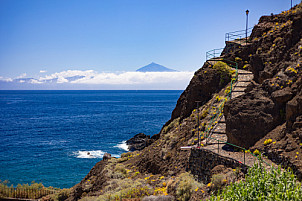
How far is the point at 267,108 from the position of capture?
15.1 meters

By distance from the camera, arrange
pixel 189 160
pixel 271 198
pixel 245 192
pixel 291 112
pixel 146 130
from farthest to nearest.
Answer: pixel 146 130 < pixel 189 160 < pixel 291 112 < pixel 245 192 < pixel 271 198

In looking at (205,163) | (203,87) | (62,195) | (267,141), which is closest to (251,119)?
(267,141)

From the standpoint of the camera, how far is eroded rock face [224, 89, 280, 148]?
14.7 meters

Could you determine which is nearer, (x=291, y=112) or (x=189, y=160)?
(x=291, y=112)

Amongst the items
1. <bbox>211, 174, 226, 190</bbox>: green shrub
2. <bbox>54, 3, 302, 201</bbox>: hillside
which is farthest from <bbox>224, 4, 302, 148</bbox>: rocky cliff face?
<bbox>211, 174, 226, 190</bbox>: green shrub

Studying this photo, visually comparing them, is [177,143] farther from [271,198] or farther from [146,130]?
[146,130]

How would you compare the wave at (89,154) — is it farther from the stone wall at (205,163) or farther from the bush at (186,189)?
the bush at (186,189)

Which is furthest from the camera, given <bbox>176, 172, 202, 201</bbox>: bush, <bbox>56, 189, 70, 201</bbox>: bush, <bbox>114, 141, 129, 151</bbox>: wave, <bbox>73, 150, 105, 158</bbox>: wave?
<bbox>114, 141, 129, 151</bbox>: wave

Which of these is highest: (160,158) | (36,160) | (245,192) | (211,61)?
(211,61)

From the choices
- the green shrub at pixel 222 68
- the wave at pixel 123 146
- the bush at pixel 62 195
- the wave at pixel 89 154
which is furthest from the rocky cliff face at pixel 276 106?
the wave at pixel 89 154

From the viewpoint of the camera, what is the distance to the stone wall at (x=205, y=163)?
13.3m

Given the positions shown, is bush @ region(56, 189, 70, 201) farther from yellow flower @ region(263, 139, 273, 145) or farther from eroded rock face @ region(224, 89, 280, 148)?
yellow flower @ region(263, 139, 273, 145)

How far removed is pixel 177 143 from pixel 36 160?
29.7 metres

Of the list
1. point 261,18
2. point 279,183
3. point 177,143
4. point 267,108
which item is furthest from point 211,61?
point 279,183
